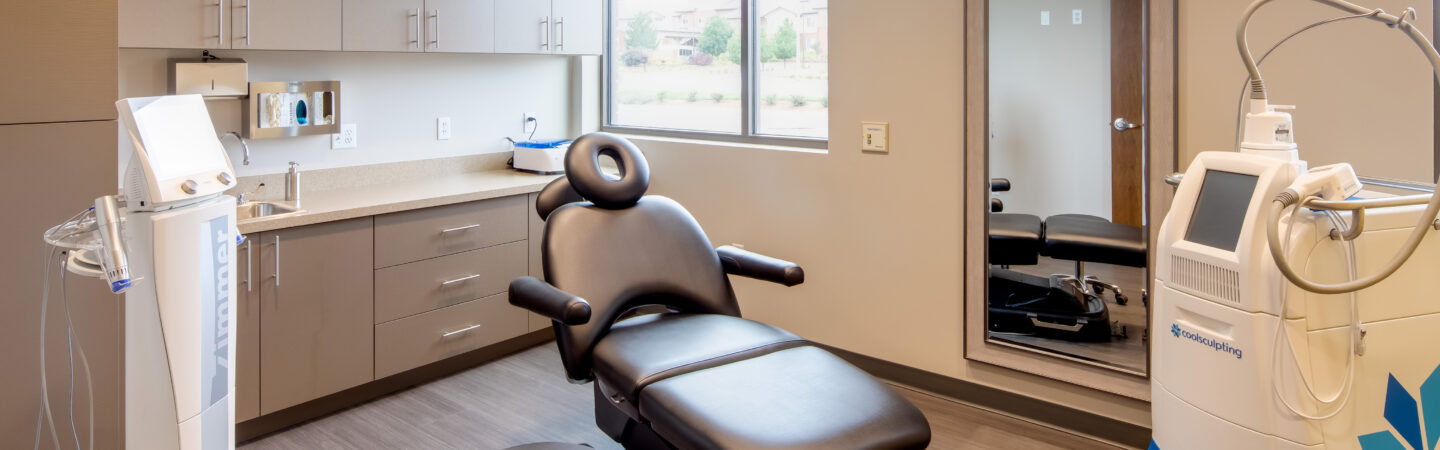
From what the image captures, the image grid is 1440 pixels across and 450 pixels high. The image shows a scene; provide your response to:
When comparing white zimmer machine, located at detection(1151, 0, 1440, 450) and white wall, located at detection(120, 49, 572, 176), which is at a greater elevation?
white wall, located at detection(120, 49, 572, 176)

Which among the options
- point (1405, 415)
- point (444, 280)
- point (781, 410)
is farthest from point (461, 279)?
point (1405, 415)

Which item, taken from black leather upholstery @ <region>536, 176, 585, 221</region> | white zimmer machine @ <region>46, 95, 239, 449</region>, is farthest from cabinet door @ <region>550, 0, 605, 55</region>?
white zimmer machine @ <region>46, 95, 239, 449</region>

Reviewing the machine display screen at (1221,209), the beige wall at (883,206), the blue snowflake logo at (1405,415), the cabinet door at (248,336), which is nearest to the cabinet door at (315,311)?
the cabinet door at (248,336)

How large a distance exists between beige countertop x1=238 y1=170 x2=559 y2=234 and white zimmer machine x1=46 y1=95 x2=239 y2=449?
1113 millimetres

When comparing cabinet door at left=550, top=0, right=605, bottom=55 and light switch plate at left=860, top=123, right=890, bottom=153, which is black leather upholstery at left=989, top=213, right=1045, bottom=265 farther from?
cabinet door at left=550, top=0, right=605, bottom=55

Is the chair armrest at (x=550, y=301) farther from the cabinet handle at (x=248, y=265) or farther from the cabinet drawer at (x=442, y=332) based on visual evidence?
the cabinet handle at (x=248, y=265)

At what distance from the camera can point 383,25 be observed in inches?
132

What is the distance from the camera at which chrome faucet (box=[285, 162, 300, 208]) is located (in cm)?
324

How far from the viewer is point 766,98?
390 centimetres

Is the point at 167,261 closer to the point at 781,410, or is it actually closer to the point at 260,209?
the point at 781,410

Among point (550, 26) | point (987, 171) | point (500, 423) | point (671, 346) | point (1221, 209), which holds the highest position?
point (550, 26)

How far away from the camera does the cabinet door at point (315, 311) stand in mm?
2902

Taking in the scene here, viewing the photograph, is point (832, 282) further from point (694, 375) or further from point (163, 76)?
point (163, 76)

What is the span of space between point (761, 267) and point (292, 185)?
1731 mm
